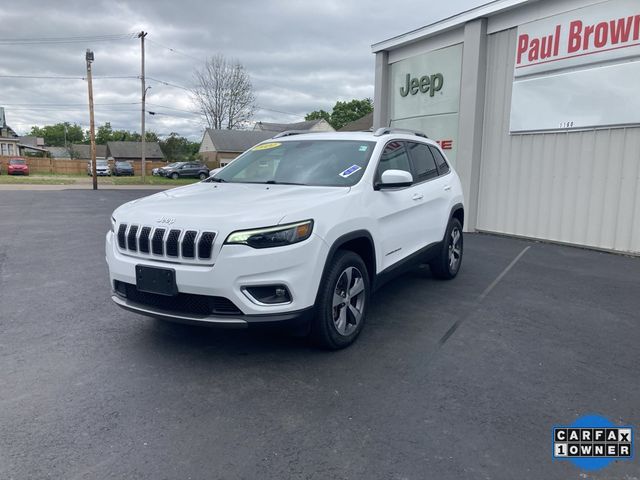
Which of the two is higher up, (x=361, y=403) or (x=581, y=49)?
(x=581, y=49)

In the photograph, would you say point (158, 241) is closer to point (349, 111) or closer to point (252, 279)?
point (252, 279)

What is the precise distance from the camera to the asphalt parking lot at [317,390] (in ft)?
Answer: 8.21

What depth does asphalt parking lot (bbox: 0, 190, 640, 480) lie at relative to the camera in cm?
250

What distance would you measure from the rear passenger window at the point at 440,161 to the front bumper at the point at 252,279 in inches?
122

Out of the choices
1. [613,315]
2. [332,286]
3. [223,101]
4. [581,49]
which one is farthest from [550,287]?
[223,101]

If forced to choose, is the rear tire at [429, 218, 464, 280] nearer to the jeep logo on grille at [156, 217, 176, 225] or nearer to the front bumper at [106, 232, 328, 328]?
the front bumper at [106, 232, 328, 328]

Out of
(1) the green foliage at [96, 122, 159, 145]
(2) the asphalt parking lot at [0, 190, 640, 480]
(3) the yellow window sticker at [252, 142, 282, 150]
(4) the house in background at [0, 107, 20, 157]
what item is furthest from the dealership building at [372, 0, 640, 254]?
(1) the green foliage at [96, 122, 159, 145]

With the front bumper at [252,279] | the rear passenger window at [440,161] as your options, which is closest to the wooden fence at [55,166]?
the rear passenger window at [440,161]

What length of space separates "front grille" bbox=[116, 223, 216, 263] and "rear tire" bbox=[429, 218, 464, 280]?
3.45 metres

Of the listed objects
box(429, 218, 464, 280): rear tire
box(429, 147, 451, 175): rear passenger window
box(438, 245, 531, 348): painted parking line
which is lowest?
box(438, 245, 531, 348): painted parking line

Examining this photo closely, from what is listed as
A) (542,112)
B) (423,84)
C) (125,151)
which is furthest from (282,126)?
(542,112)

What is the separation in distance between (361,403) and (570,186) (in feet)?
25.8

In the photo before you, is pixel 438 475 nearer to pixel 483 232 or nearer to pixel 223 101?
pixel 483 232

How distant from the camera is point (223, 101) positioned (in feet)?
173
